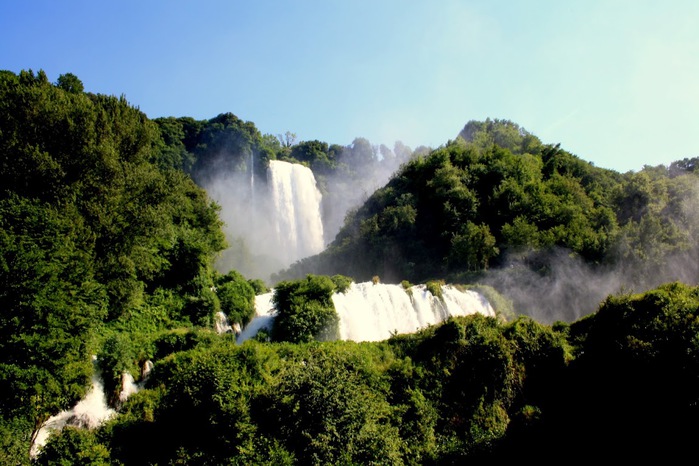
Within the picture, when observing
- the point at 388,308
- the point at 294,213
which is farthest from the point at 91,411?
the point at 294,213

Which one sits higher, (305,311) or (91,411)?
(305,311)

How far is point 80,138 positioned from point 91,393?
9.01 metres

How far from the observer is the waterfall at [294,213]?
53.6m

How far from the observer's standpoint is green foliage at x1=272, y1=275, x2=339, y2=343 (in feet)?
65.0

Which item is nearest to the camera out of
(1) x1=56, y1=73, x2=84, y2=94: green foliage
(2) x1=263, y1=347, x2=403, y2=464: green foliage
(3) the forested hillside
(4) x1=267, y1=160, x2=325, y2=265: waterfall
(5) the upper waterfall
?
(2) x1=263, y1=347, x2=403, y2=464: green foliage

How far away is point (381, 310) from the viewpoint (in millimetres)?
23703

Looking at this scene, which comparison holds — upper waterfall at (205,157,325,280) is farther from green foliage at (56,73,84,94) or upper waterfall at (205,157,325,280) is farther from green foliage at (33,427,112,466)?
green foliage at (33,427,112,466)

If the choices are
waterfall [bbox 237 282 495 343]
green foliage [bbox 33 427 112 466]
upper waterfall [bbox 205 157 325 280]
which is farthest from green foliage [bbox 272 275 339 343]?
upper waterfall [bbox 205 157 325 280]

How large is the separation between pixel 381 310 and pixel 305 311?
4899 millimetres

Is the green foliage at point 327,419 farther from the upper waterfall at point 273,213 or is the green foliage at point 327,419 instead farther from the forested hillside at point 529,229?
the upper waterfall at point 273,213

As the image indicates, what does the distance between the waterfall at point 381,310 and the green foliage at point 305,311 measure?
83cm

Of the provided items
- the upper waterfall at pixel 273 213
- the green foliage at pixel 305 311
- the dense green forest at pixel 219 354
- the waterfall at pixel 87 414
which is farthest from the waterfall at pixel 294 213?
the waterfall at pixel 87 414

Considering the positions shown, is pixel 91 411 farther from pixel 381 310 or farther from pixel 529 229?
pixel 529 229

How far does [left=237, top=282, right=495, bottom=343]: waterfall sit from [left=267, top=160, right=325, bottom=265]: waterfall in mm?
29258
